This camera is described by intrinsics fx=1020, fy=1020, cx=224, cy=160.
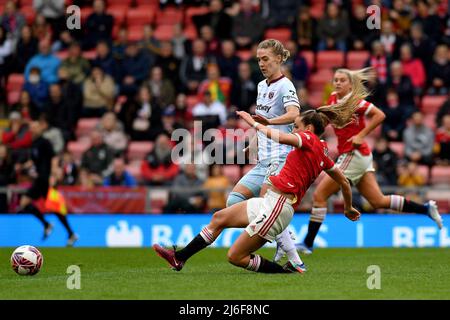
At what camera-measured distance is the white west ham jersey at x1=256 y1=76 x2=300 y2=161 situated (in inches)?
422

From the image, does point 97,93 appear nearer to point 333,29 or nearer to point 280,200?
point 333,29

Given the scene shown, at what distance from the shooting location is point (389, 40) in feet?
68.4

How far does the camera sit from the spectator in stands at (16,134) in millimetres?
20406

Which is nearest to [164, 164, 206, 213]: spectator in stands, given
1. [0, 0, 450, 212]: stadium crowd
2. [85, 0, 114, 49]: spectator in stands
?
[0, 0, 450, 212]: stadium crowd

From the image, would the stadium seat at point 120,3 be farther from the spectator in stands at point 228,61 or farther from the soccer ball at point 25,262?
the soccer ball at point 25,262

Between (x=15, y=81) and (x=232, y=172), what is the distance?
6709 millimetres

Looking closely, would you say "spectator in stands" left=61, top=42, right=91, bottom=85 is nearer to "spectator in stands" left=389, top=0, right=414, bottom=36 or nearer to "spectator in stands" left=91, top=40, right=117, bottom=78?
"spectator in stands" left=91, top=40, right=117, bottom=78

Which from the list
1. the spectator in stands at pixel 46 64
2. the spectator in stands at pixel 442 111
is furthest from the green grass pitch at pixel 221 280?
the spectator in stands at pixel 46 64

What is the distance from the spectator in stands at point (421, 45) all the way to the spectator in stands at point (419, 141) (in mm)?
1922

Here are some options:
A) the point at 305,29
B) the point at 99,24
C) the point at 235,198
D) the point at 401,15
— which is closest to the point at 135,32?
the point at 99,24

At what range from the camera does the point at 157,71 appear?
69.9 ft

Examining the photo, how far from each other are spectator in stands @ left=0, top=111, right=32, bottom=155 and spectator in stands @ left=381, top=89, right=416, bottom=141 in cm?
705
